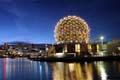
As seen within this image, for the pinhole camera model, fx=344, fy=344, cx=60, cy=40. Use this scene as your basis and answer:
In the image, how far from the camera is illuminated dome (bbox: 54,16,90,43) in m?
72.4

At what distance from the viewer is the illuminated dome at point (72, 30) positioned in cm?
7238

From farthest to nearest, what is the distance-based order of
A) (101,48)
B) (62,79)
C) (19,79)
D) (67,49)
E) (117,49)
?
(101,48)
(117,49)
(67,49)
(19,79)
(62,79)

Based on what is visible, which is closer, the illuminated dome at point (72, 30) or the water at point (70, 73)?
the water at point (70, 73)

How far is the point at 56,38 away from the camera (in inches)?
2874

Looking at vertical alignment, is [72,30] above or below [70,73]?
above

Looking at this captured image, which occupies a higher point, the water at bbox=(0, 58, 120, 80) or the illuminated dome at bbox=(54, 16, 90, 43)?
the illuminated dome at bbox=(54, 16, 90, 43)

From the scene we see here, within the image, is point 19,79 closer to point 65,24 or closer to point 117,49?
point 65,24

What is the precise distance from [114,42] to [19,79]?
6556 centimetres

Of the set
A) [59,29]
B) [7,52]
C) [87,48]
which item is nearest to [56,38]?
[59,29]

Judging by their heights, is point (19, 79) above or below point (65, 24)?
below

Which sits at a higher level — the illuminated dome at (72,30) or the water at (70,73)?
the illuminated dome at (72,30)

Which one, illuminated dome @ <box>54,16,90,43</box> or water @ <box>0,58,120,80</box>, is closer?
water @ <box>0,58,120,80</box>

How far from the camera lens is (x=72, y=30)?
7319 cm

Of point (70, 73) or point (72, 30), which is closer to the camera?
point (70, 73)
